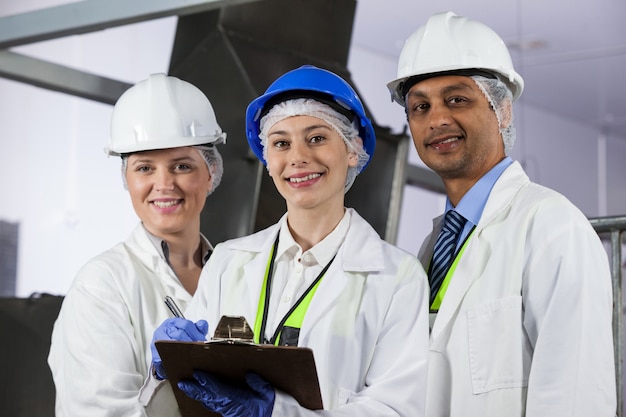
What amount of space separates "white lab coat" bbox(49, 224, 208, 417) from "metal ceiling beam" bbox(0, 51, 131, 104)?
181 cm

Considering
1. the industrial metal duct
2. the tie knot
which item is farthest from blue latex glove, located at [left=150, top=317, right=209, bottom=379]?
the industrial metal duct

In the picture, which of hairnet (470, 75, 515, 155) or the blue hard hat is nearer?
the blue hard hat

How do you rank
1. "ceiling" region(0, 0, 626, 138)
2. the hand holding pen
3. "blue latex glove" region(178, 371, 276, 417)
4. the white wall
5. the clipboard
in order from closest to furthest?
the clipboard
"blue latex glove" region(178, 371, 276, 417)
the hand holding pen
the white wall
"ceiling" region(0, 0, 626, 138)

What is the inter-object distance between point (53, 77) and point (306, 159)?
2451 mm

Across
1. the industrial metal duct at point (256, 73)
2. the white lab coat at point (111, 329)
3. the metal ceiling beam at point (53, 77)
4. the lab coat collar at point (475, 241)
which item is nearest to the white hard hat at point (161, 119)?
the white lab coat at point (111, 329)

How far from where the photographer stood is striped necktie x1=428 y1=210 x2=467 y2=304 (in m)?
2.29

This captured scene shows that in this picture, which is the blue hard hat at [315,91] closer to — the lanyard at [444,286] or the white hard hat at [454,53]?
the white hard hat at [454,53]

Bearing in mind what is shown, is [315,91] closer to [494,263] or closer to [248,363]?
[494,263]

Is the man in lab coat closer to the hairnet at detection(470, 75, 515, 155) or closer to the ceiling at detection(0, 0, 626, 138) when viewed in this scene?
the hairnet at detection(470, 75, 515, 155)

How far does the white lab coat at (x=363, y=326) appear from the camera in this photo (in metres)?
1.94

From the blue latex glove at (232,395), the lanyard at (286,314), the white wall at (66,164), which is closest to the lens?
the blue latex glove at (232,395)

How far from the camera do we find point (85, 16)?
141 inches

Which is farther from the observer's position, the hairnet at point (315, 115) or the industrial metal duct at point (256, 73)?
the industrial metal duct at point (256, 73)

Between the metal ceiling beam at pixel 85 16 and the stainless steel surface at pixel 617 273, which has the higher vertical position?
the metal ceiling beam at pixel 85 16
